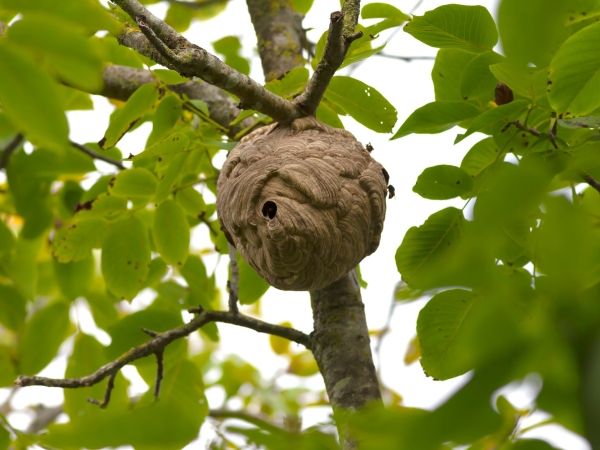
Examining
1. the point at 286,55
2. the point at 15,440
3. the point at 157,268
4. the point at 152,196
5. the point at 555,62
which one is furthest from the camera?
the point at 286,55

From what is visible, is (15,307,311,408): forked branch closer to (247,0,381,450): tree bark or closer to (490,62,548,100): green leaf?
(247,0,381,450): tree bark

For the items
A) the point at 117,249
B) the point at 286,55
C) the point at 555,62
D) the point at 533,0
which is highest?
the point at 286,55

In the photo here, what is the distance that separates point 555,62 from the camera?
1.40 m

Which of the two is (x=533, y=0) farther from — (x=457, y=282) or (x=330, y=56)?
(x=330, y=56)

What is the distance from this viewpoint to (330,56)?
177 centimetres

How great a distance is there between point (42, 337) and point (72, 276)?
28cm

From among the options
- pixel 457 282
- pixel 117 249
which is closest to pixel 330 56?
pixel 117 249

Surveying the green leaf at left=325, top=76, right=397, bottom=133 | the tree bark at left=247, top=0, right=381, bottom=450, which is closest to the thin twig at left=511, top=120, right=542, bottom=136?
the green leaf at left=325, top=76, right=397, bottom=133

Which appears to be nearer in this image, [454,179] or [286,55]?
[454,179]

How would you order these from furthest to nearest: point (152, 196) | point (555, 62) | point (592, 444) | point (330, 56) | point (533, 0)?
point (152, 196) < point (330, 56) < point (555, 62) < point (533, 0) < point (592, 444)

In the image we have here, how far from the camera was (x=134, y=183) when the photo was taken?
233cm

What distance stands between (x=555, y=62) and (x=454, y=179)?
0.54 m

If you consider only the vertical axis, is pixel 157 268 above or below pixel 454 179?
above

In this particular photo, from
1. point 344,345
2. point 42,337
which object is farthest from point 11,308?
point 344,345
